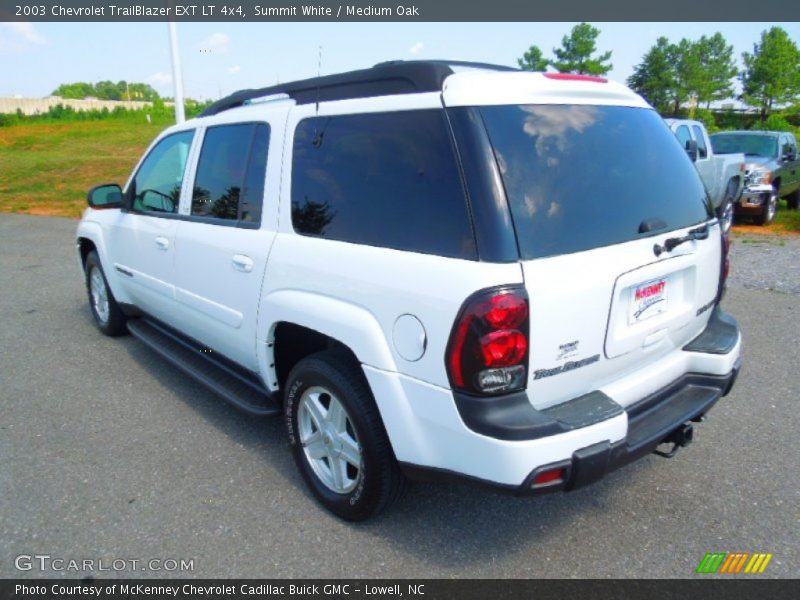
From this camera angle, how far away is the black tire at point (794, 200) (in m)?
14.4

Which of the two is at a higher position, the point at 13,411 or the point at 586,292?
the point at 586,292

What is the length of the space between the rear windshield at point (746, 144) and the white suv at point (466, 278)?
11.7 meters

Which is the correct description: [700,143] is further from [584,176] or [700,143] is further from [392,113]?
[392,113]

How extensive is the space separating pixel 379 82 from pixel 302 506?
80.7 inches

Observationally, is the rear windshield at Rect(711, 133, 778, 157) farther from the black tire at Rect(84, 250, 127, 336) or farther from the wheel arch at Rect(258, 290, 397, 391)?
the wheel arch at Rect(258, 290, 397, 391)

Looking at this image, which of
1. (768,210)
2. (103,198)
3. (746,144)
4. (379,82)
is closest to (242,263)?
(379,82)

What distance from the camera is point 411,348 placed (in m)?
2.23

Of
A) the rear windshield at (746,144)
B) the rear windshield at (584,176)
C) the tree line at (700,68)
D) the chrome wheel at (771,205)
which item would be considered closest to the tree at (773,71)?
the tree line at (700,68)

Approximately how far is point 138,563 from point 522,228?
2.15 m

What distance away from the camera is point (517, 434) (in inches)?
80.8

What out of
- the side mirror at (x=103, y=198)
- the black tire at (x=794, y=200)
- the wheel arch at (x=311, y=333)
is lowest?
the black tire at (x=794, y=200)

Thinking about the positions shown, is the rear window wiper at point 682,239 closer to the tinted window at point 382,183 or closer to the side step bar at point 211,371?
the tinted window at point 382,183

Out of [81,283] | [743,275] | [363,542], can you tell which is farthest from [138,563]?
[743,275]

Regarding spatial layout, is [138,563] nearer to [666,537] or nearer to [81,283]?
[666,537]
